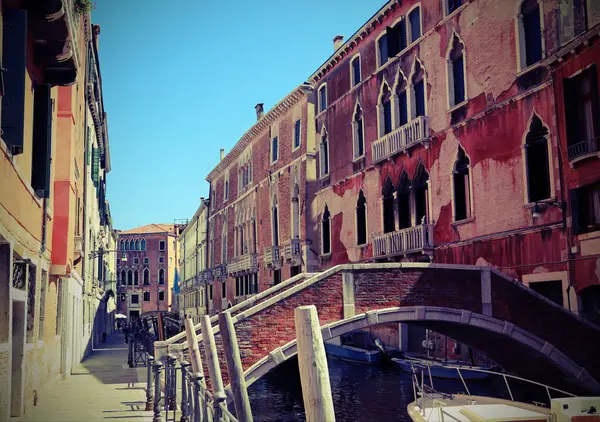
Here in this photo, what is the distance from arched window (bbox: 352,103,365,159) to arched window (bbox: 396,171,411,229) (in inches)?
110

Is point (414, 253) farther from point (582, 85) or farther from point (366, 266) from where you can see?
point (582, 85)

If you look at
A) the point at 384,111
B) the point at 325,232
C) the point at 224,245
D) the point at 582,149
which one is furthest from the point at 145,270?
the point at 582,149

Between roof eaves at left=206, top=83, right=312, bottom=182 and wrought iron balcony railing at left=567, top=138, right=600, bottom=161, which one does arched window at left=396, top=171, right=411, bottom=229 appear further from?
roof eaves at left=206, top=83, right=312, bottom=182

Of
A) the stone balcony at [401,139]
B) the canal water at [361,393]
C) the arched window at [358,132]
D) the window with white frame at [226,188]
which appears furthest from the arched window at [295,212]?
the window with white frame at [226,188]

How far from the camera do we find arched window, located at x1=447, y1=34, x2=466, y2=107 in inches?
635

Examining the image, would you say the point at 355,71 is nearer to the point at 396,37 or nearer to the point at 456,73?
the point at 396,37

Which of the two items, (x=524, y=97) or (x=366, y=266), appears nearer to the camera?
(x=366, y=266)

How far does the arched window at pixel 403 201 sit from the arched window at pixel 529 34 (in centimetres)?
504

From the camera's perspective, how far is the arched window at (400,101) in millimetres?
18594

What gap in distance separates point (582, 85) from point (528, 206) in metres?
2.50

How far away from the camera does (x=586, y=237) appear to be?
12039 millimetres

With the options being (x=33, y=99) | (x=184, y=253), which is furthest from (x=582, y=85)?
(x=184, y=253)

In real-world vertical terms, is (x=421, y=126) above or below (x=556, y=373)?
above

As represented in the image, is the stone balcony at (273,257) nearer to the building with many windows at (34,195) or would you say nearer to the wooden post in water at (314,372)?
the building with many windows at (34,195)
